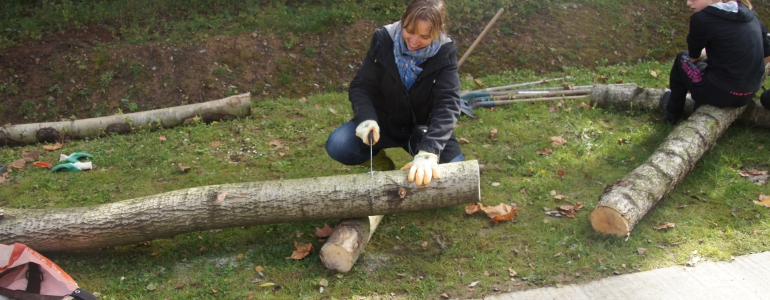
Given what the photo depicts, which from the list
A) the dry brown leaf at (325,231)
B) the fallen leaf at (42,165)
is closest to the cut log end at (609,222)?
the dry brown leaf at (325,231)

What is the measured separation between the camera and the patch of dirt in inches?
299

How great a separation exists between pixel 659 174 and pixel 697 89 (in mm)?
1456

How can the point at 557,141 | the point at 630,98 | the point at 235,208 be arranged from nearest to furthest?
1. the point at 235,208
2. the point at 557,141
3. the point at 630,98

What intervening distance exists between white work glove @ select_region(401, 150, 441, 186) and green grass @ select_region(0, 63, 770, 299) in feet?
2.00

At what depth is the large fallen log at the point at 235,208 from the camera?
3703 millimetres

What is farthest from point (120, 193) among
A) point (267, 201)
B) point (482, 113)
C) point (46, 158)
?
point (482, 113)

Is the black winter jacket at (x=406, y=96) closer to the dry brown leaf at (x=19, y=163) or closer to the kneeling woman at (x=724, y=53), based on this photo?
the kneeling woman at (x=724, y=53)

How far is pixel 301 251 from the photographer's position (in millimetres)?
3922

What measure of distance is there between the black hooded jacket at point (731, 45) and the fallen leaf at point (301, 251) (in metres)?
3.70

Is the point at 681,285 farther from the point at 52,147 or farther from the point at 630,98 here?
the point at 52,147

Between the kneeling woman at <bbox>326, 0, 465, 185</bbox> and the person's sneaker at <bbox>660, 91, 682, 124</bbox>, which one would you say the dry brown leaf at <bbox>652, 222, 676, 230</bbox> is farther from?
the person's sneaker at <bbox>660, 91, 682, 124</bbox>

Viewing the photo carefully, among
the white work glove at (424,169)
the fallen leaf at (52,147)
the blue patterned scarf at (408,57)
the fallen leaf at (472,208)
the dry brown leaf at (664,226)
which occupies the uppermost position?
the blue patterned scarf at (408,57)

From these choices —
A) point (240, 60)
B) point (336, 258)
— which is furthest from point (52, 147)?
point (336, 258)

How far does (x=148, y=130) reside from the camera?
6.53m
